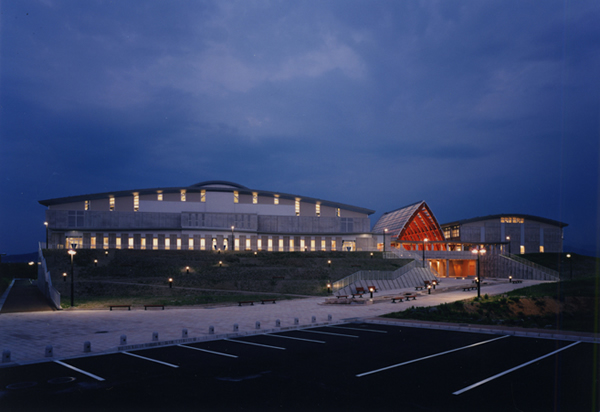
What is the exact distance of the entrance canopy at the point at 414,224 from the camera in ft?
230

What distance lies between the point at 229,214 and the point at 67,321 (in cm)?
4196

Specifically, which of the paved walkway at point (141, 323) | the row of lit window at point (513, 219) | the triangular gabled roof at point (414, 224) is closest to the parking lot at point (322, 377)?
the paved walkway at point (141, 323)

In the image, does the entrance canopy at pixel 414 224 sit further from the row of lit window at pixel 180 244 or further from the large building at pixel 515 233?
the row of lit window at pixel 180 244

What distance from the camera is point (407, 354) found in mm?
13688

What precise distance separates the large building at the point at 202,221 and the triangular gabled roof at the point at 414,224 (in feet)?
19.7

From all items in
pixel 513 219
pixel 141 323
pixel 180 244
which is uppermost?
pixel 513 219

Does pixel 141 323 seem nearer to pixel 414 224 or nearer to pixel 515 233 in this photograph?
pixel 414 224


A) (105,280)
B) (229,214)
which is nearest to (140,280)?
(105,280)

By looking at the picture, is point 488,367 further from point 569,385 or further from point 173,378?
point 173,378

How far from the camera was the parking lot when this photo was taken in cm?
898

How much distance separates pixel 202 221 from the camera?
201 feet

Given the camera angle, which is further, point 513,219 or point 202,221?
point 513,219

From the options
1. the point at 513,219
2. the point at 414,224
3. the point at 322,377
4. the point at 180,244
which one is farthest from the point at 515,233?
the point at 322,377

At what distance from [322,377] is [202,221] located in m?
52.6
